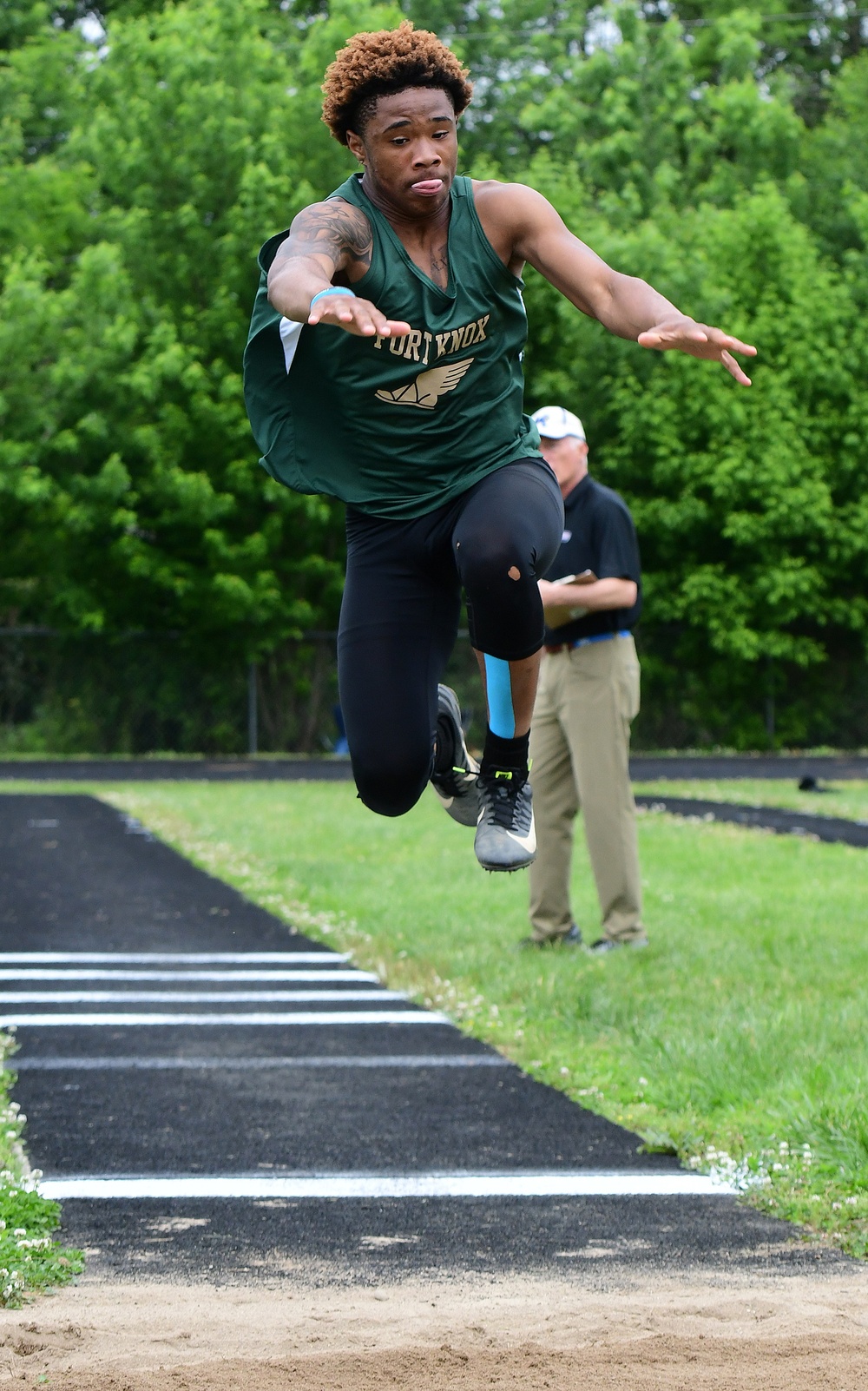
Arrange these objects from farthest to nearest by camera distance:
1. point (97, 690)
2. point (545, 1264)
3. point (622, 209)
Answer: point (622, 209)
point (97, 690)
point (545, 1264)

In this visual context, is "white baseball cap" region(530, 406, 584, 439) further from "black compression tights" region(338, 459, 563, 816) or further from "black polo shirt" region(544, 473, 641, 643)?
"black compression tights" region(338, 459, 563, 816)

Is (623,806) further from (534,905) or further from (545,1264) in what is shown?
(545,1264)

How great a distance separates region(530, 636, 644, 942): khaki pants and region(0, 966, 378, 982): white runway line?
1.05 metres

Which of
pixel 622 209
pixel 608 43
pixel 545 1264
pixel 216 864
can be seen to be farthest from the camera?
pixel 608 43

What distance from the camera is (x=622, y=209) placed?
91.0 feet

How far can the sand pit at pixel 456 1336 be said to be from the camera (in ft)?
11.5

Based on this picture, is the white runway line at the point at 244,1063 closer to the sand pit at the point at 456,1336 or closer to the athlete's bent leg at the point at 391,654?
the athlete's bent leg at the point at 391,654

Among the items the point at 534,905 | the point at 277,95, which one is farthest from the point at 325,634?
the point at 534,905

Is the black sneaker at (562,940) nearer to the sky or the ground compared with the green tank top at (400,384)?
nearer to the ground

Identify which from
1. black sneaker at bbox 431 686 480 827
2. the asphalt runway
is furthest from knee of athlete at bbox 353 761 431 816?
the asphalt runway

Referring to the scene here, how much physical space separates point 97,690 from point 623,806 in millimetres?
18716

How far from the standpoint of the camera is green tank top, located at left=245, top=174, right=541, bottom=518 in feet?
14.0

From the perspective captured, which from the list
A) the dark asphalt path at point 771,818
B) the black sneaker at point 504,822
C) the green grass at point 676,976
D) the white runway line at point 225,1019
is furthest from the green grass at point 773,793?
the black sneaker at point 504,822

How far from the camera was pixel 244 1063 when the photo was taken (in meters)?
6.75
